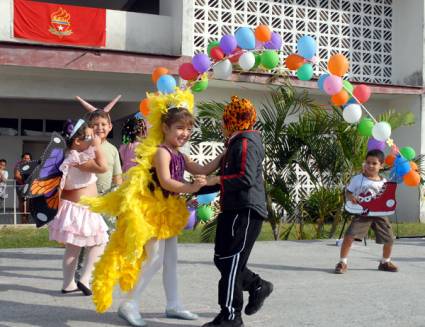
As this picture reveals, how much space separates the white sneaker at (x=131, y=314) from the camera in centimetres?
396

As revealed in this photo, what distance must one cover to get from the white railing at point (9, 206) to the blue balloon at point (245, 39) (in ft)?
25.1

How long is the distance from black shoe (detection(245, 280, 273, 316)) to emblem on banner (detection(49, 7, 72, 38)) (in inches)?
353

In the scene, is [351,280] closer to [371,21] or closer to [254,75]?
[254,75]

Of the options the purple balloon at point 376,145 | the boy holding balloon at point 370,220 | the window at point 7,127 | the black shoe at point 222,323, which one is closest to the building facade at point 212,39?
the window at point 7,127

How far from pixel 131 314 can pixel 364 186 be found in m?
3.14

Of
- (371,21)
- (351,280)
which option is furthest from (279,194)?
(371,21)

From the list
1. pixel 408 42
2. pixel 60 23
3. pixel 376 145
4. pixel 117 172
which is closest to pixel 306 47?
pixel 376 145

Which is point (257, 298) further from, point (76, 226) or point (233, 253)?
point (76, 226)

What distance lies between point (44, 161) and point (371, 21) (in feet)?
39.1

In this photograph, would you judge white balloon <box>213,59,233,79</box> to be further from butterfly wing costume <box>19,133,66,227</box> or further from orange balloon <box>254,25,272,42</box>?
butterfly wing costume <box>19,133,66,227</box>

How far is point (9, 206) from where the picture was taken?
542 inches

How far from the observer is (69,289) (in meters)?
4.88

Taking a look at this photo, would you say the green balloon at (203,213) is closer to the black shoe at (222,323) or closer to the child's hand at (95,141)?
the child's hand at (95,141)

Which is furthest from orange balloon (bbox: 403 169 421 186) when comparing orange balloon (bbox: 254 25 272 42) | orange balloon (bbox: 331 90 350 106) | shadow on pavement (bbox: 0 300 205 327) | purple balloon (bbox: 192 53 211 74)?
shadow on pavement (bbox: 0 300 205 327)
